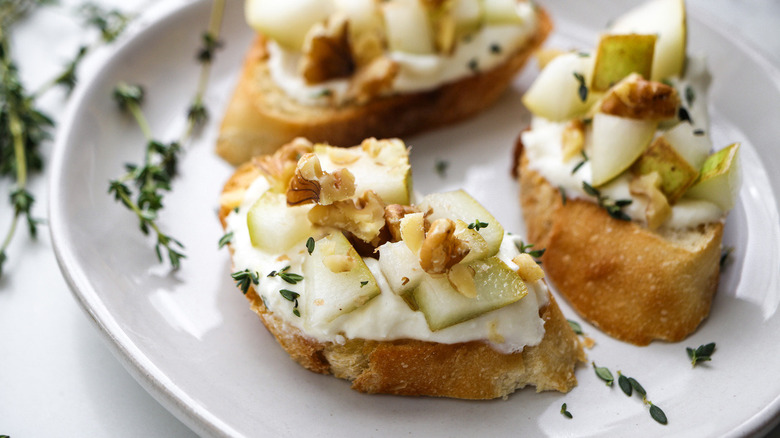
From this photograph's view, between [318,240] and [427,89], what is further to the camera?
[427,89]

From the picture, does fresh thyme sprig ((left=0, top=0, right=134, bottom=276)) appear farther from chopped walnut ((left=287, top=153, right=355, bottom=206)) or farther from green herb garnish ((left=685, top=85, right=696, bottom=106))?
green herb garnish ((left=685, top=85, right=696, bottom=106))

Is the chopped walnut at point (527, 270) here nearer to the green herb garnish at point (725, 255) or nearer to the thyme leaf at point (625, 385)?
the thyme leaf at point (625, 385)

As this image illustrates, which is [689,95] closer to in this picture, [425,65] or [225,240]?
[425,65]

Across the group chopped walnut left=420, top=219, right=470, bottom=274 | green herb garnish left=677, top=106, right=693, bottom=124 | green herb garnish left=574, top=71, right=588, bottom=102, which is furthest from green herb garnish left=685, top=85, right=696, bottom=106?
chopped walnut left=420, top=219, right=470, bottom=274

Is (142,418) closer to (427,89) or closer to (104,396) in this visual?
(104,396)

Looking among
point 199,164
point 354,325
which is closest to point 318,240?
point 354,325

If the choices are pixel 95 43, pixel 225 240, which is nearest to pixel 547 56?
pixel 225 240

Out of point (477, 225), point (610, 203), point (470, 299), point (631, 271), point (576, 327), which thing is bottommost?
point (576, 327)
